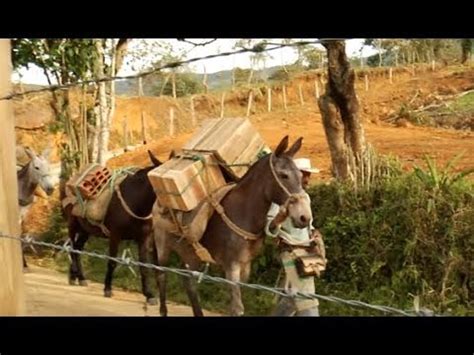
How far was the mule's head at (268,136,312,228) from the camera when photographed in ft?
8.07

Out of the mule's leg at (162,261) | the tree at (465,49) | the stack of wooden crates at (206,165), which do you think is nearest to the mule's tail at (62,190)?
the mule's leg at (162,261)

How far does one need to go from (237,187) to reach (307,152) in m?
0.76

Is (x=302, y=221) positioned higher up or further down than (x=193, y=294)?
higher up

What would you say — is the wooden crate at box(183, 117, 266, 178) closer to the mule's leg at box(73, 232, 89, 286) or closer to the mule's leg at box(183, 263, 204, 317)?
the mule's leg at box(183, 263, 204, 317)

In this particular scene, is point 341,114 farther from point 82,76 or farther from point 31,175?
point 31,175

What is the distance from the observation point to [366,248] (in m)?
3.37

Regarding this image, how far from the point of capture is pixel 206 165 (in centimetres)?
268

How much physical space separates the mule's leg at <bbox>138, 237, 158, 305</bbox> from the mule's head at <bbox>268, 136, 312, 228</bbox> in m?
1.00

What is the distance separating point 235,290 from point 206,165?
53 cm

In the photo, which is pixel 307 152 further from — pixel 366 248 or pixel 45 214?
pixel 45 214

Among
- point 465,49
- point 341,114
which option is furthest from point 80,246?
point 465,49

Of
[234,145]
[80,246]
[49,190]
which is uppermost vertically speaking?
[234,145]

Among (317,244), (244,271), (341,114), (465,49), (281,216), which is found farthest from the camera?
(341,114)
